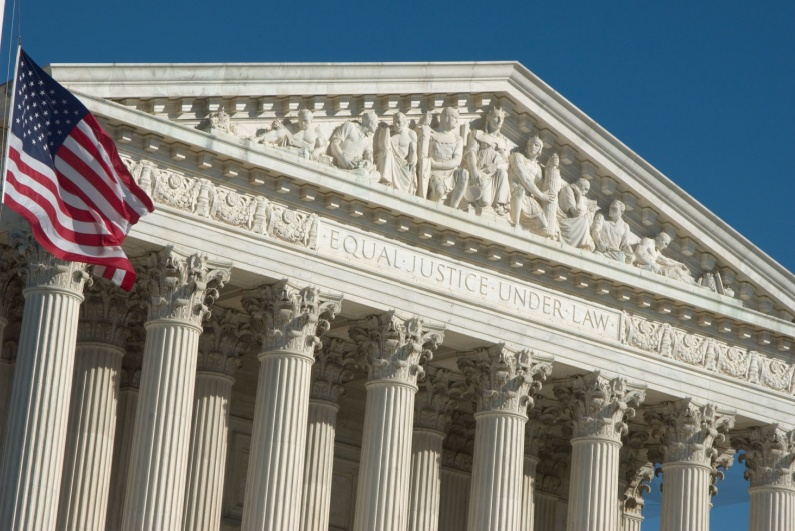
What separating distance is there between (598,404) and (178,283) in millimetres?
14151

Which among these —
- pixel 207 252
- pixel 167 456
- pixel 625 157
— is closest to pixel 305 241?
pixel 207 252

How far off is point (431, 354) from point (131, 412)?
29.0 ft

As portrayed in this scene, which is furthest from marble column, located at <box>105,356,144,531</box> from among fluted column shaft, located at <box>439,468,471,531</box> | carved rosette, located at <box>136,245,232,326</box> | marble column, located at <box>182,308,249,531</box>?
fluted column shaft, located at <box>439,468,471,531</box>

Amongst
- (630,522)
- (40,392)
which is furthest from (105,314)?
(630,522)

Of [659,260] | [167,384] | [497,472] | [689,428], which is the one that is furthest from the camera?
[659,260]

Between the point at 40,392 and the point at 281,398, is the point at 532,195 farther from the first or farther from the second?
the point at 40,392

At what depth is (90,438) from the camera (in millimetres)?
50625

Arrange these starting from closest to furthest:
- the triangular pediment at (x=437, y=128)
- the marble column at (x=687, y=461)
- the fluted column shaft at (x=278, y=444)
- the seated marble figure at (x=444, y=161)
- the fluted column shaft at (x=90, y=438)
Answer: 1. the triangular pediment at (x=437, y=128)
2. the fluted column shaft at (x=278, y=444)
3. the fluted column shaft at (x=90, y=438)
4. the seated marble figure at (x=444, y=161)
5. the marble column at (x=687, y=461)

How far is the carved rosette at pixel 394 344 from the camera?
52688mm

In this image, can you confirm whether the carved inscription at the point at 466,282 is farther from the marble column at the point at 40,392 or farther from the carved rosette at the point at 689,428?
the marble column at the point at 40,392

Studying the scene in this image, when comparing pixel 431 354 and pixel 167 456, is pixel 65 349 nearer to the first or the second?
pixel 167 456

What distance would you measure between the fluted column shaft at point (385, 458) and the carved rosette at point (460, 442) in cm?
976

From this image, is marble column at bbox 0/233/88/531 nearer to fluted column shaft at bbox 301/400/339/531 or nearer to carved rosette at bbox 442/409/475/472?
fluted column shaft at bbox 301/400/339/531

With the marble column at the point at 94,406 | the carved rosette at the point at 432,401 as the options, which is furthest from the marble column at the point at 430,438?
the marble column at the point at 94,406
